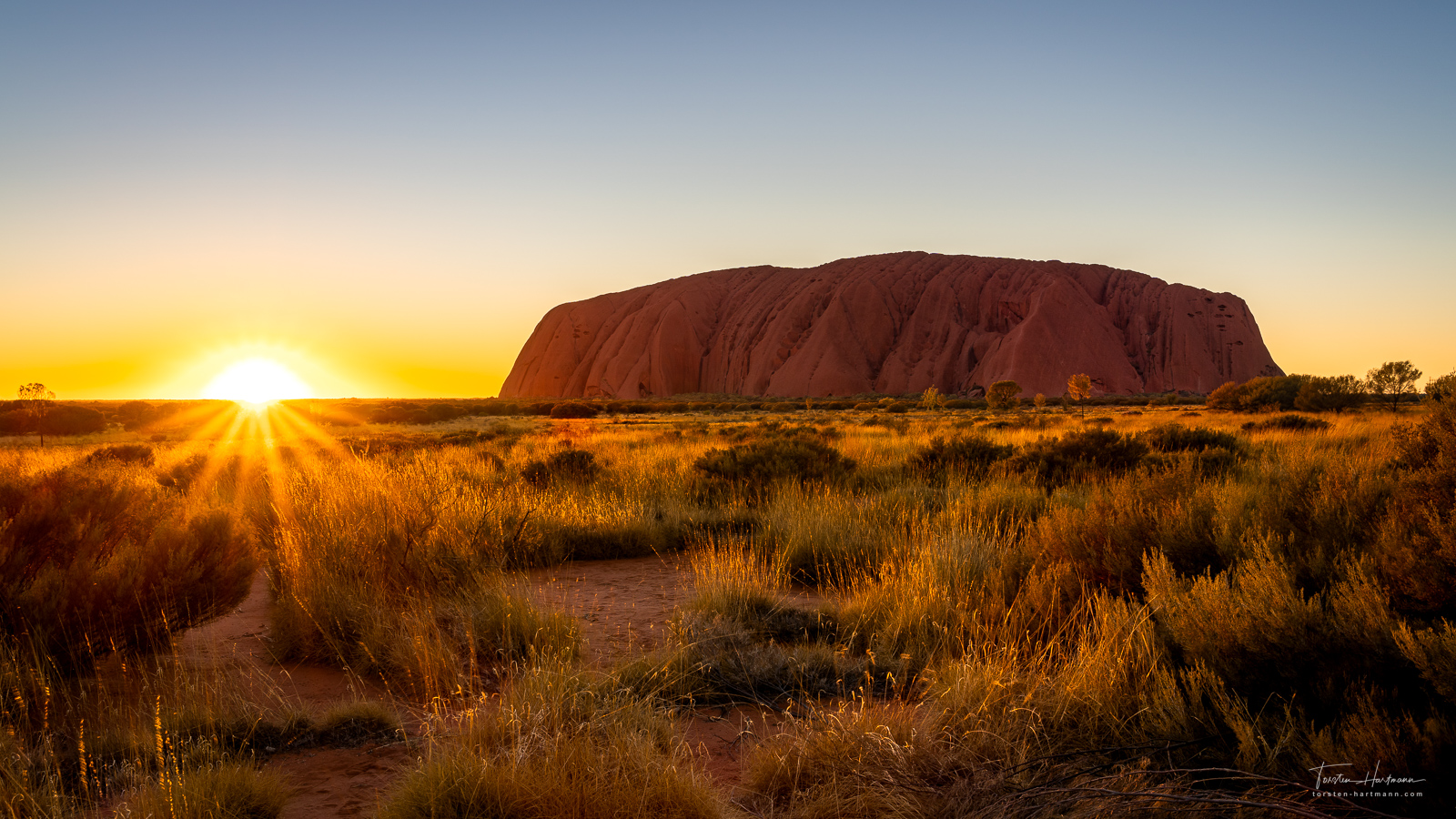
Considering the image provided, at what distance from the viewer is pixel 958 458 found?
40.3 feet

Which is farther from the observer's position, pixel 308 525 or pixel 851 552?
pixel 851 552

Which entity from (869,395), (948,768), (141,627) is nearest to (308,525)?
(141,627)

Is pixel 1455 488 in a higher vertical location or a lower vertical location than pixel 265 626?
higher

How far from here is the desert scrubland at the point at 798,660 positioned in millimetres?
2604

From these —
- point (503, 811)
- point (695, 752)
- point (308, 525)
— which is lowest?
point (695, 752)

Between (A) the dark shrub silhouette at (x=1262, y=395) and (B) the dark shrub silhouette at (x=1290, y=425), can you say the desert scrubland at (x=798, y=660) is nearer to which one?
(B) the dark shrub silhouette at (x=1290, y=425)

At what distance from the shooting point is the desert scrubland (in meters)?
2.60

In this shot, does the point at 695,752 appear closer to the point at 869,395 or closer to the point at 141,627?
the point at 141,627

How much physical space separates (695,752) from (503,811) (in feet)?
3.41

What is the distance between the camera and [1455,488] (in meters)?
2.91

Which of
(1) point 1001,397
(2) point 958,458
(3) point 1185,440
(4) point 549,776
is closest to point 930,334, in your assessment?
(1) point 1001,397

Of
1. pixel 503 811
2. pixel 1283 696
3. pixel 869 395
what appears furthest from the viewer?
pixel 869 395

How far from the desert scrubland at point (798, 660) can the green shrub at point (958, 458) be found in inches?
167

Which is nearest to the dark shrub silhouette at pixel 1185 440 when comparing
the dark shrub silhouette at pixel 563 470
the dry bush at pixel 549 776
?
the dark shrub silhouette at pixel 563 470
